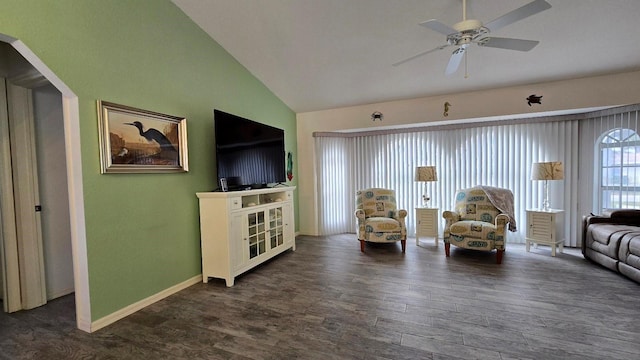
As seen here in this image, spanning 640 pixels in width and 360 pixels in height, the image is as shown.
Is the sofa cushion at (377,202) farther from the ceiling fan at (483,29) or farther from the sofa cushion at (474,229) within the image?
the ceiling fan at (483,29)

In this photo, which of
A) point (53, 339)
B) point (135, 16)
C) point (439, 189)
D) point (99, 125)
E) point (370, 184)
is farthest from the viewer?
point (370, 184)

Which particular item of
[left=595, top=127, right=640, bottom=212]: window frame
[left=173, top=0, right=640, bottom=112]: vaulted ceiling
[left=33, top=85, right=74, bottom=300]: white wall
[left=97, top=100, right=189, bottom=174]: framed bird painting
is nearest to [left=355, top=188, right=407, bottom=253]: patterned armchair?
[left=173, top=0, right=640, bottom=112]: vaulted ceiling

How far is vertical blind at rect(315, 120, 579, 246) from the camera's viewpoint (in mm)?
4254

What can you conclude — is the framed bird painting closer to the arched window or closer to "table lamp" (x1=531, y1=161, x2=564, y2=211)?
"table lamp" (x1=531, y1=161, x2=564, y2=211)

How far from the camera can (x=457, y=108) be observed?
171 inches

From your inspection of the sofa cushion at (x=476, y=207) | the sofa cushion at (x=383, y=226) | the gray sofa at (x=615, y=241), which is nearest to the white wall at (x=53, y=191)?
the sofa cushion at (x=383, y=226)

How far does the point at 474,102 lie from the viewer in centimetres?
425

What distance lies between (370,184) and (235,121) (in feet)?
9.92

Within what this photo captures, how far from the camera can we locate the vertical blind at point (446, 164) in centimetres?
425

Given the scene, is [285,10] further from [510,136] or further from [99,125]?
[510,136]

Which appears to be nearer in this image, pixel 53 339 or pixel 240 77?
pixel 53 339

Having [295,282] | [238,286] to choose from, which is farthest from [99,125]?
[295,282]

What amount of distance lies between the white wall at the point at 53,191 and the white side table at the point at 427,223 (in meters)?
4.64

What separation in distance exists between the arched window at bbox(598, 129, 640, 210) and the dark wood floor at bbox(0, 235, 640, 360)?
1.26 m
